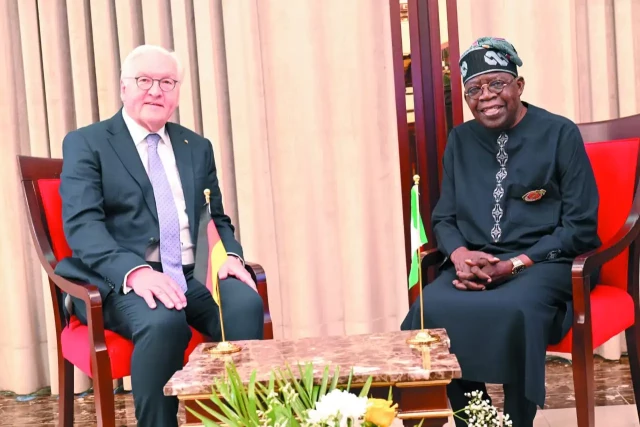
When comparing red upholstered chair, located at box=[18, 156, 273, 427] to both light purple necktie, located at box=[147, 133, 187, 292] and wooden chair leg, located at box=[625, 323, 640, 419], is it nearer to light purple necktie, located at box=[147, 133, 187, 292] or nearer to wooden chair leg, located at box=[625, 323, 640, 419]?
light purple necktie, located at box=[147, 133, 187, 292]

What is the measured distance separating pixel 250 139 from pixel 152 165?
3.31 feet

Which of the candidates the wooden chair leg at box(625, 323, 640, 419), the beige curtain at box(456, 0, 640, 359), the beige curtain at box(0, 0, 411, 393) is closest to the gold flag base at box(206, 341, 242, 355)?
the wooden chair leg at box(625, 323, 640, 419)

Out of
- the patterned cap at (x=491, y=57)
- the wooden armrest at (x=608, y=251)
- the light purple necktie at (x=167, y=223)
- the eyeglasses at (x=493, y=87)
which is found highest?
the patterned cap at (x=491, y=57)

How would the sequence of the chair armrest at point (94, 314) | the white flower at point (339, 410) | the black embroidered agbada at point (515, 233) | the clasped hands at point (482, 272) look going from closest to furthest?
the white flower at point (339, 410)
the chair armrest at point (94, 314)
the black embroidered agbada at point (515, 233)
the clasped hands at point (482, 272)

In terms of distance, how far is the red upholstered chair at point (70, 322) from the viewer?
2.24m

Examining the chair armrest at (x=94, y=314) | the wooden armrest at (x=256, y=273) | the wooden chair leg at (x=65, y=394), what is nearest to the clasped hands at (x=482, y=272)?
the wooden armrest at (x=256, y=273)

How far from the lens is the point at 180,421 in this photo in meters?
3.30

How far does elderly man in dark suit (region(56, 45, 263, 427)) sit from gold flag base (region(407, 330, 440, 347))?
762mm

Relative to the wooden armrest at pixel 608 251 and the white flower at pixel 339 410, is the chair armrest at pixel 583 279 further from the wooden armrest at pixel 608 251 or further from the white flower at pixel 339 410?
the white flower at pixel 339 410

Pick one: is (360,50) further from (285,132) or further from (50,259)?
(50,259)

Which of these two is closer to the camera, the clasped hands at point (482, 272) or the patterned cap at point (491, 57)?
the clasped hands at point (482, 272)

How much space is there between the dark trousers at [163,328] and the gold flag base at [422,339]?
30.0 inches

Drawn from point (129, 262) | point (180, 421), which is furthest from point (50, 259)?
point (180, 421)

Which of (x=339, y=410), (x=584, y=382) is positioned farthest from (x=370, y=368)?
(x=584, y=382)
